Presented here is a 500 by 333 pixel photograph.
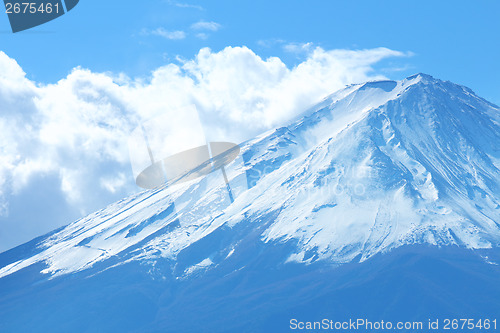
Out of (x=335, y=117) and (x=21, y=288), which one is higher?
(x=335, y=117)

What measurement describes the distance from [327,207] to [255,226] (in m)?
12.1

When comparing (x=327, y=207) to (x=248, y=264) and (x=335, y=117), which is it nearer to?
(x=248, y=264)

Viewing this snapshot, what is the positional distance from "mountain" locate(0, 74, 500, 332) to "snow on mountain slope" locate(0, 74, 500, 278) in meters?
0.30

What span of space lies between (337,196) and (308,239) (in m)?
11.0

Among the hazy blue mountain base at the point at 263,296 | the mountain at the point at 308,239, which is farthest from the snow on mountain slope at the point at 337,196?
the hazy blue mountain base at the point at 263,296

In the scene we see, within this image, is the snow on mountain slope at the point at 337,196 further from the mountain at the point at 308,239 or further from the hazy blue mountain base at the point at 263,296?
the hazy blue mountain base at the point at 263,296

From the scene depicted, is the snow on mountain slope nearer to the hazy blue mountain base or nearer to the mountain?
the mountain

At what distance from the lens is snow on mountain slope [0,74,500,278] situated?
318ft

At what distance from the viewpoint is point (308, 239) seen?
9700cm

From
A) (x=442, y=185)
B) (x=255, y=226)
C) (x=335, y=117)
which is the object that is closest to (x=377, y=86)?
(x=335, y=117)

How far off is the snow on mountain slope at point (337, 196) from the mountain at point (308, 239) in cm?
30

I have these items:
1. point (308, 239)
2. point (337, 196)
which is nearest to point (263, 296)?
point (308, 239)

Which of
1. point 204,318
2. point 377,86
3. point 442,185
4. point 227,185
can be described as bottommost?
point 204,318

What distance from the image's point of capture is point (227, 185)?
117312 millimetres
